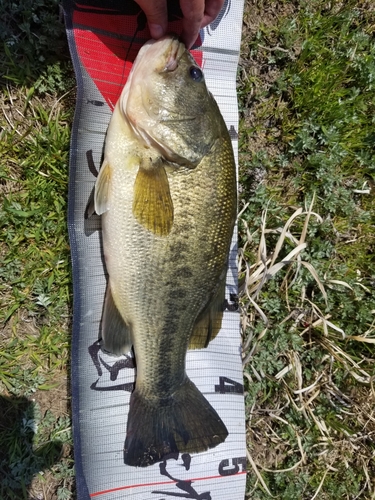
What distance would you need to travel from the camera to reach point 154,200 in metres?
2.14

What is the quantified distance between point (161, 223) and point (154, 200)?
0.12 m

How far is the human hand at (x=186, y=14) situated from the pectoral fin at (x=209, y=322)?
1304 mm

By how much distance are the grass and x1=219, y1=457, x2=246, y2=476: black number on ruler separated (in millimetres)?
255

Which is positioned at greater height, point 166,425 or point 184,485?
point 166,425

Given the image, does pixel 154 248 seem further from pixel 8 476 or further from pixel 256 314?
pixel 8 476

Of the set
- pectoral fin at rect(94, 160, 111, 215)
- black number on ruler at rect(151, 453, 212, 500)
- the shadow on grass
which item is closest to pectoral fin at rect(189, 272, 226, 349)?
black number on ruler at rect(151, 453, 212, 500)

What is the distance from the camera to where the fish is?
2180 mm

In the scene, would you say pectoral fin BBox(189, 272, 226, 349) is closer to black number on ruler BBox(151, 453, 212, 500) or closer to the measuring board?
the measuring board

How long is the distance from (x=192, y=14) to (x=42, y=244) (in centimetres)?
152

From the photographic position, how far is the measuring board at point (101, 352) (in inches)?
94.3

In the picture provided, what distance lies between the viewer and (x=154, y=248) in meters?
2.18

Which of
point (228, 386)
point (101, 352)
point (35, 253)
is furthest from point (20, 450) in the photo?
point (228, 386)

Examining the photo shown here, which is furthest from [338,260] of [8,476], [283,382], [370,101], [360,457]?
[8,476]

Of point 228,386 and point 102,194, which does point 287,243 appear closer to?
point 228,386
